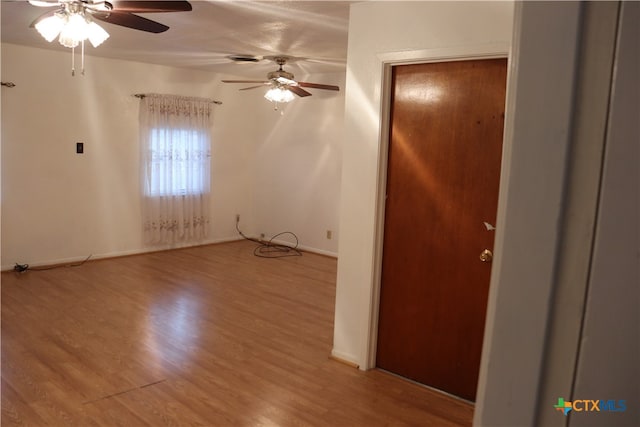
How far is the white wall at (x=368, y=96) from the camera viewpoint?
8.51 ft

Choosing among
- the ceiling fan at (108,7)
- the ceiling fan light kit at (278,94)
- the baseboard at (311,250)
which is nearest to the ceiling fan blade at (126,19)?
the ceiling fan at (108,7)

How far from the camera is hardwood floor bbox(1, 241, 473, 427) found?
8.71ft

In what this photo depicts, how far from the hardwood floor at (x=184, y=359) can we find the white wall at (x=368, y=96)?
378 millimetres

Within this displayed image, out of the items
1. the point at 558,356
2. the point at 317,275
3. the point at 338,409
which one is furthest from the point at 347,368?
the point at 558,356

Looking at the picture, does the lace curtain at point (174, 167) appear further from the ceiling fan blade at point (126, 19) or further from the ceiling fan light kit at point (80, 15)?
the ceiling fan light kit at point (80, 15)

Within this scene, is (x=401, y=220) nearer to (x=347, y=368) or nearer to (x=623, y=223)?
(x=347, y=368)

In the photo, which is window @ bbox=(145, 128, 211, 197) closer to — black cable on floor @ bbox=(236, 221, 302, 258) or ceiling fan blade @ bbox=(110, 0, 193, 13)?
black cable on floor @ bbox=(236, 221, 302, 258)

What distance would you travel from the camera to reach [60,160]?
5.52 metres

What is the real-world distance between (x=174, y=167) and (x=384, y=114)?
4.24 m

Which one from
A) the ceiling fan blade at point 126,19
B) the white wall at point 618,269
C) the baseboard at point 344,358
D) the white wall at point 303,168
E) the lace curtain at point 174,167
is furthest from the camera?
the white wall at point 303,168

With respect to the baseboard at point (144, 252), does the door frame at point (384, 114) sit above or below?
above

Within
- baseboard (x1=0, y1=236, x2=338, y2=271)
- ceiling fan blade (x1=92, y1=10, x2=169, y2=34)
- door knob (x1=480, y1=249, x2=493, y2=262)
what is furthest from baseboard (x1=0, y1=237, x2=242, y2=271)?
door knob (x1=480, y1=249, x2=493, y2=262)

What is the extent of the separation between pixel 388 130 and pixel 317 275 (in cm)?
287

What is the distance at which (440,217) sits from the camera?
2.88m
